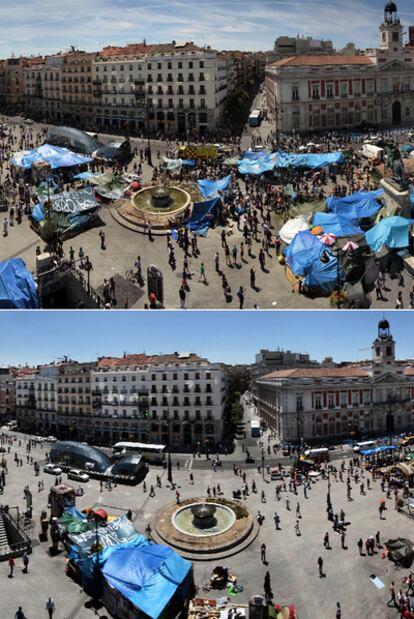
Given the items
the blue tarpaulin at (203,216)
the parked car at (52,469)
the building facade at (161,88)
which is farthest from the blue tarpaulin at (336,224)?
the building facade at (161,88)

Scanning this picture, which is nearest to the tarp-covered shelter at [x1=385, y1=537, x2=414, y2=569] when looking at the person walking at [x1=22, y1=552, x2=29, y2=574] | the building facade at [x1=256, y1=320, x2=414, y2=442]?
the person walking at [x1=22, y1=552, x2=29, y2=574]

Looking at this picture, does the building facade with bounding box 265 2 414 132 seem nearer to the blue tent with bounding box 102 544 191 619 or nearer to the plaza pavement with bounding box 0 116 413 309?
the plaza pavement with bounding box 0 116 413 309

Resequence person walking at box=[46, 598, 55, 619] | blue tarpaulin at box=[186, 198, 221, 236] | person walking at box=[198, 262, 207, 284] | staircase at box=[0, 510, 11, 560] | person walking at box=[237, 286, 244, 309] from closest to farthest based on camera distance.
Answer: person walking at box=[46, 598, 55, 619]
staircase at box=[0, 510, 11, 560]
person walking at box=[237, 286, 244, 309]
person walking at box=[198, 262, 207, 284]
blue tarpaulin at box=[186, 198, 221, 236]

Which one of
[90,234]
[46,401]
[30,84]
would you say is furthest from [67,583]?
[30,84]

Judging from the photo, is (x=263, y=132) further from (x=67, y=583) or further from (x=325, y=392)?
(x=67, y=583)

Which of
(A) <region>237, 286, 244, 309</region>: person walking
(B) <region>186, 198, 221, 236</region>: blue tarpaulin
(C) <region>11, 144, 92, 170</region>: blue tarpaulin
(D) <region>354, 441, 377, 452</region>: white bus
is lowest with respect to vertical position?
(D) <region>354, 441, 377, 452</region>: white bus

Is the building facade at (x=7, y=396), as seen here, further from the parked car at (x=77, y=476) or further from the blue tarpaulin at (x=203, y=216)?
the blue tarpaulin at (x=203, y=216)
